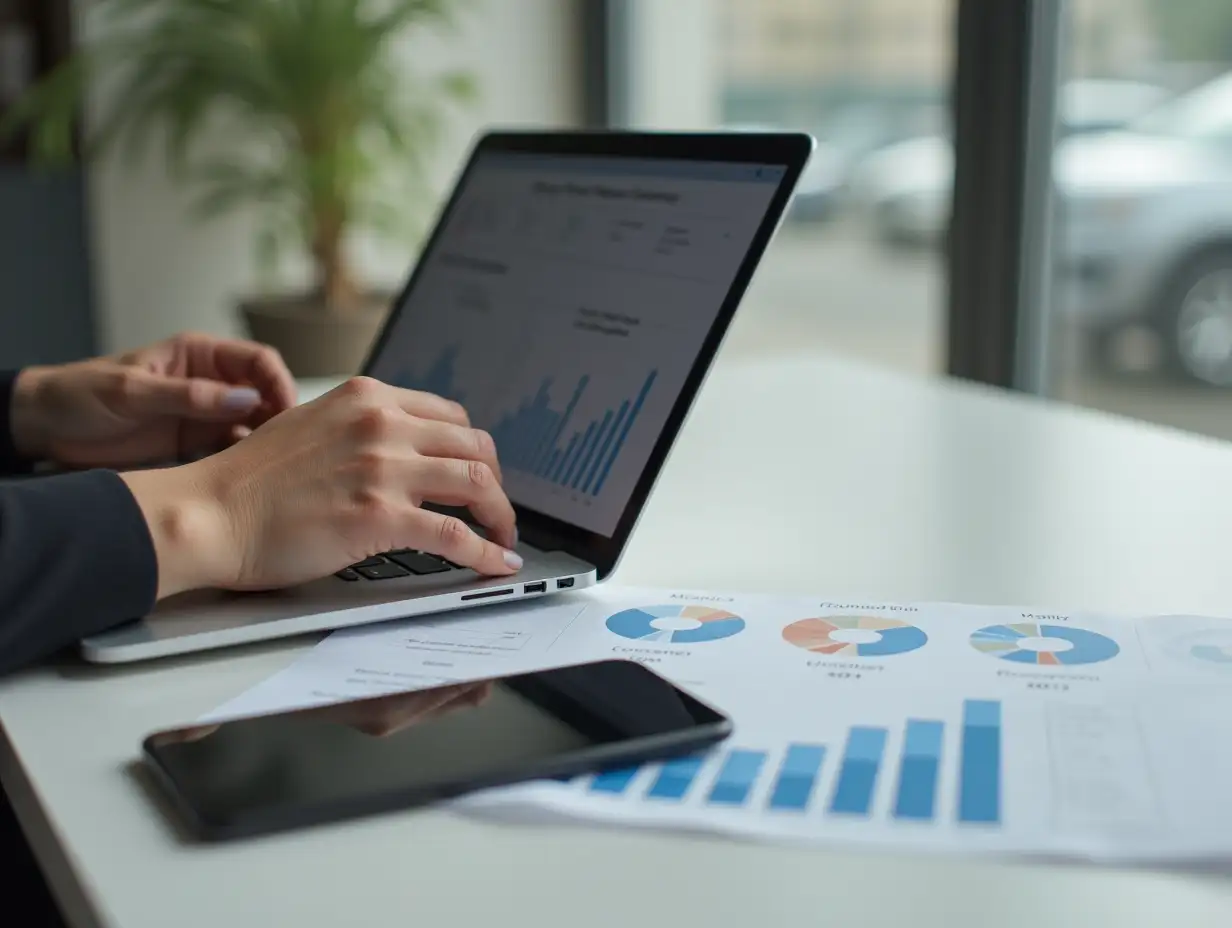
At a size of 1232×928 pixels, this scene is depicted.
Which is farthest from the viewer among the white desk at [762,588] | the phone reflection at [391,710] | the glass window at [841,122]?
the glass window at [841,122]

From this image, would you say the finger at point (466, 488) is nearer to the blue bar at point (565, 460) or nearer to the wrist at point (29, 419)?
the blue bar at point (565, 460)

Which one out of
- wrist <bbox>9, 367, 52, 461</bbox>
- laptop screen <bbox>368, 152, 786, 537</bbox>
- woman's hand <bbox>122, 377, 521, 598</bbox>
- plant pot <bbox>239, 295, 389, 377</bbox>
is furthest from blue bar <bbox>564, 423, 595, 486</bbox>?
plant pot <bbox>239, 295, 389, 377</bbox>

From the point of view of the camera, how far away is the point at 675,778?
1.88ft

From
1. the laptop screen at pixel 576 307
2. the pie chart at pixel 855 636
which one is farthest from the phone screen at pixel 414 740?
the laptop screen at pixel 576 307

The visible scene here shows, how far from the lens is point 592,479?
87 centimetres

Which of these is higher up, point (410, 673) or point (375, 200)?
point (375, 200)

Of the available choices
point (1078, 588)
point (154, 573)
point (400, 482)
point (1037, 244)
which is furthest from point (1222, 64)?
point (154, 573)

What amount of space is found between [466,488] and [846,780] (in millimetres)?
295

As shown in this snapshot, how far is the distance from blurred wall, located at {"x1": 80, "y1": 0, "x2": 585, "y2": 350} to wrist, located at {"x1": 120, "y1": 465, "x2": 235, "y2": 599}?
2626 millimetres

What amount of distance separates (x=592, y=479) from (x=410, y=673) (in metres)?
0.22

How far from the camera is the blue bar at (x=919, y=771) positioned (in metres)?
0.54

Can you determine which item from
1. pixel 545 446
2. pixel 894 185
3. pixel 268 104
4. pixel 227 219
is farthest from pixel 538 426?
pixel 227 219

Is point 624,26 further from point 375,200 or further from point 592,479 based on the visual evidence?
point 592,479

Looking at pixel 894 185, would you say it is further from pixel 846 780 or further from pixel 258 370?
pixel 846 780
